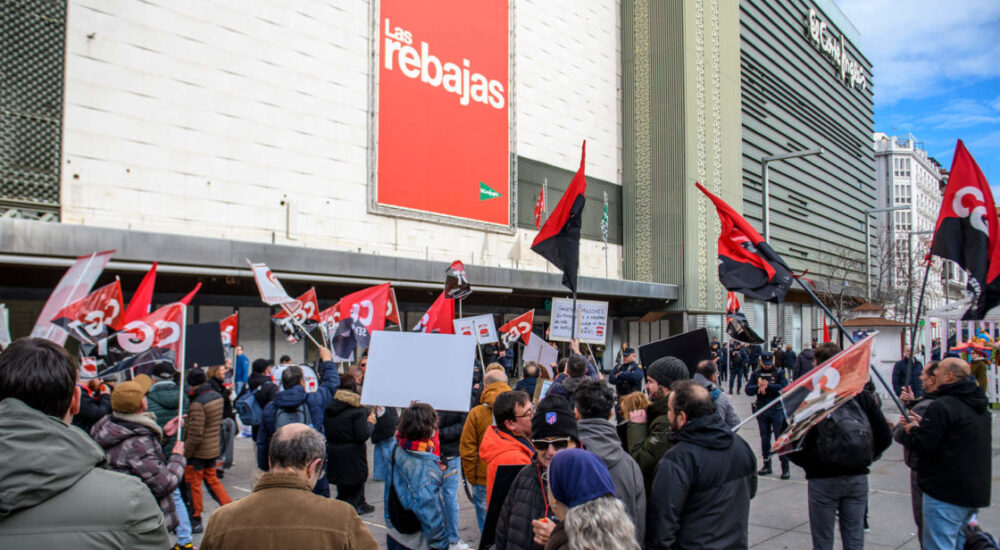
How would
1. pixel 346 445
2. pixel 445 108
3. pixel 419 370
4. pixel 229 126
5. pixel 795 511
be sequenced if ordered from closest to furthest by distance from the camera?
pixel 419 370
pixel 346 445
pixel 795 511
pixel 229 126
pixel 445 108

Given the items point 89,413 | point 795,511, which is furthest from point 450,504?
point 89,413

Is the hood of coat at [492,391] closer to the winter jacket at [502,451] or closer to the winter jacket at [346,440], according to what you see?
the winter jacket at [502,451]

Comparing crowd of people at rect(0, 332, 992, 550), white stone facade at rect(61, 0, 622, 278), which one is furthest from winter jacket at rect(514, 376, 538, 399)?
white stone facade at rect(61, 0, 622, 278)

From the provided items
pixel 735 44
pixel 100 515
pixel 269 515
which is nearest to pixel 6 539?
pixel 100 515

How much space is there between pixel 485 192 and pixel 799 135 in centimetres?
2825

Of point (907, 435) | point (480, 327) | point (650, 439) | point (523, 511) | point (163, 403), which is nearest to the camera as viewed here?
point (523, 511)

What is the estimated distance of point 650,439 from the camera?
480cm

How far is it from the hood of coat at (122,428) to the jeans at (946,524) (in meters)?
5.51

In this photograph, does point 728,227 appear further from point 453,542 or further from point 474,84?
point 474,84

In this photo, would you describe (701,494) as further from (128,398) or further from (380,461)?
(380,461)

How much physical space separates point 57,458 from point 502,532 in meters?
2.07

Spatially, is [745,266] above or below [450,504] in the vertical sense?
above

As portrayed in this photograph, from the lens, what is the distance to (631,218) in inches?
1319

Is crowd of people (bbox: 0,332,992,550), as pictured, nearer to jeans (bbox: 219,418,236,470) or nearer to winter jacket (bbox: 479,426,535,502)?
winter jacket (bbox: 479,426,535,502)
